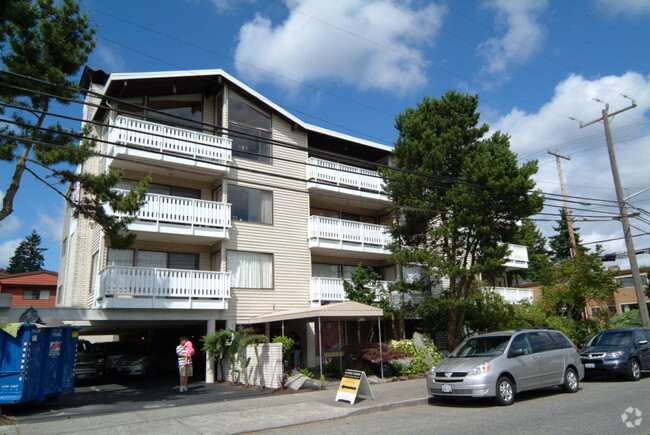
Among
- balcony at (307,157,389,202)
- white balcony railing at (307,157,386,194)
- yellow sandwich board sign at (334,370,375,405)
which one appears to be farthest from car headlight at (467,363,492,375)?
white balcony railing at (307,157,386,194)

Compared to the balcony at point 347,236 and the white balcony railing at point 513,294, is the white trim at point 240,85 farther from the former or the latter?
the white balcony railing at point 513,294

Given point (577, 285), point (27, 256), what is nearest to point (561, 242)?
point (577, 285)

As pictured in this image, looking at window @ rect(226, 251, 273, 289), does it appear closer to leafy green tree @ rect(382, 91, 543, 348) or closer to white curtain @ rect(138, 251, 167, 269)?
white curtain @ rect(138, 251, 167, 269)

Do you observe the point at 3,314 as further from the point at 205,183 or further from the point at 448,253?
the point at 448,253

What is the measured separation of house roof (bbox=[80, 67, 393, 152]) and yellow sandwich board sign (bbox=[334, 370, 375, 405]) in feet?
42.9

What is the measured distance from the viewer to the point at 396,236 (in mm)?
21250

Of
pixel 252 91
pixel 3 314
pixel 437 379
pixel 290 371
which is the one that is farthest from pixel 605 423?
pixel 252 91

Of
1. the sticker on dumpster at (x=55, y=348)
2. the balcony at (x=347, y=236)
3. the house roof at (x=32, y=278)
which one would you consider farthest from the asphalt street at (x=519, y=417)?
the house roof at (x=32, y=278)

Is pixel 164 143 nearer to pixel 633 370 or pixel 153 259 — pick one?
pixel 153 259

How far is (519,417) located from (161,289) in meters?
12.3

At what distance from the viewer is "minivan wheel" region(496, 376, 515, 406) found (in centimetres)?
1087

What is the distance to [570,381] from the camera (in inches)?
497

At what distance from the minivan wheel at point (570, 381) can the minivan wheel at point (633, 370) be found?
2937 millimetres

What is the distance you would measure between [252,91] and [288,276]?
8357mm
